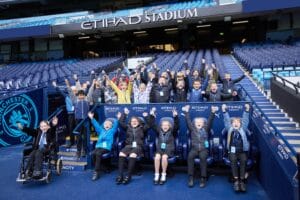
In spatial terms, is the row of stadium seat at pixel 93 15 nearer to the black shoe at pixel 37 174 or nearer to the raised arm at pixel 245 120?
the raised arm at pixel 245 120

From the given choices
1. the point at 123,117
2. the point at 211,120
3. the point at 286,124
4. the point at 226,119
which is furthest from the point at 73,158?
the point at 286,124

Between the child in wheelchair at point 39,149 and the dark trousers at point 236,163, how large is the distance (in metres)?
3.68

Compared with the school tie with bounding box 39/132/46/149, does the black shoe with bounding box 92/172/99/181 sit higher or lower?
lower

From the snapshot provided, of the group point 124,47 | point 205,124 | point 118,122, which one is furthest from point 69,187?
point 124,47

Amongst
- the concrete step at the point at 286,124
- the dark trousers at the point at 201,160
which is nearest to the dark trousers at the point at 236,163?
the dark trousers at the point at 201,160

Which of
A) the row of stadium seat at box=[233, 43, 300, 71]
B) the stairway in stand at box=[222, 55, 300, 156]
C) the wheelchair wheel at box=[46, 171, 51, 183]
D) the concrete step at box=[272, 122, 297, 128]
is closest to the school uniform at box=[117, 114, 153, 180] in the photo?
Answer: the wheelchair wheel at box=[46, 171, 51, 183]

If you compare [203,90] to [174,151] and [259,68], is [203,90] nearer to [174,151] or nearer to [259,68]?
[174,151]

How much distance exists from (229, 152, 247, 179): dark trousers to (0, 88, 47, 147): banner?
7272mm

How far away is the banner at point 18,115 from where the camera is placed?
33.8 feet

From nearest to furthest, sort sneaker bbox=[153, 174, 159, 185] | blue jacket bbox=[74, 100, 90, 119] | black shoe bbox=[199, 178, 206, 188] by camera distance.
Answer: black shoe bbox=[199, 178, 206, 188], sneaker bbox=[153, 174, 159, 185], blue jacket bbox=[74, 100, 90, 119]

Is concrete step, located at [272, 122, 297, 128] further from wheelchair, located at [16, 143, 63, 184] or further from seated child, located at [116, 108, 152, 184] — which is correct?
wheelchair, located at [16, 143, 63, 184]

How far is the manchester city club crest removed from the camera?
1028 cm

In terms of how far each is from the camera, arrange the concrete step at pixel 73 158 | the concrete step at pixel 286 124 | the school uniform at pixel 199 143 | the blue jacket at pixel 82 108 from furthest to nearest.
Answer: the blue jacket at pixel 82 108
the concrete step at pixel 286 124
the concrete step at pixel 73 158
the school uniform at pixel 199 143

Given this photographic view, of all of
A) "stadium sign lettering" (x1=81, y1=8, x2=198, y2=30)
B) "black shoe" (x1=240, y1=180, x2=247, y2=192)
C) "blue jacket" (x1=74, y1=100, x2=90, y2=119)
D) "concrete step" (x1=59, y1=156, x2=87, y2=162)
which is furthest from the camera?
"stadium sign lettering" (x1=81, y1=8, x2=198, y2=30)
